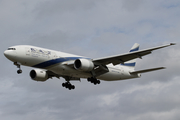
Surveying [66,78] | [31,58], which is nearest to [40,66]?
[31,58]

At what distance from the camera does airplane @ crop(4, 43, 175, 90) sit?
33.8 m

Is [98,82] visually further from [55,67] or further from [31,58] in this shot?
[31,58]

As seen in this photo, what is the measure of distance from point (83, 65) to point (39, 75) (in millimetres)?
7925

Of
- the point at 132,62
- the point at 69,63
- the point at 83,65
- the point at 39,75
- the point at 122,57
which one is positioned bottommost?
the point at 83,65

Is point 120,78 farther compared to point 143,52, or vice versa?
point 120,78

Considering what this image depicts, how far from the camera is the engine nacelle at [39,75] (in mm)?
40125

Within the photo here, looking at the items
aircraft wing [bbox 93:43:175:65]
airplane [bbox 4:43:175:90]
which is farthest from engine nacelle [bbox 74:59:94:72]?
aircraft wing [bbox 93:43:175:65]

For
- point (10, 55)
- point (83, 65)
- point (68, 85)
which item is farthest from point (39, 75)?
point (83, 65)

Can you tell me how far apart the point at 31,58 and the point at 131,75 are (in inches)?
590

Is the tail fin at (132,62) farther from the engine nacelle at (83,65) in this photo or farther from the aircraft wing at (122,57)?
the engine nacelle at (83,65)

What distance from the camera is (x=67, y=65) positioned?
118 ft

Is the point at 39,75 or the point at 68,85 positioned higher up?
the point at 39,75

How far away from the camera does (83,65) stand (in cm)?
3522

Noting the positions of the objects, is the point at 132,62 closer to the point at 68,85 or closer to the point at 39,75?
the point at 68,85
